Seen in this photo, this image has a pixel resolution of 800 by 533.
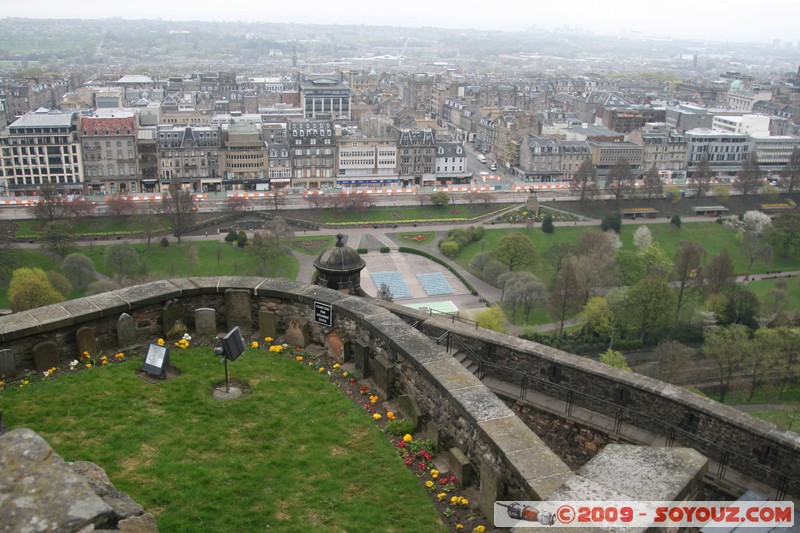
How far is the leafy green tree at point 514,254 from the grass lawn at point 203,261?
747 inches

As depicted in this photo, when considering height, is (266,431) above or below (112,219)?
above

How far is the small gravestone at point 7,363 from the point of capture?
11.1 m

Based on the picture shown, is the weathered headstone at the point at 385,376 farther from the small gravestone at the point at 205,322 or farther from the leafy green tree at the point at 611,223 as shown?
the leafy green tree at the point at 611,223

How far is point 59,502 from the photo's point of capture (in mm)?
5949

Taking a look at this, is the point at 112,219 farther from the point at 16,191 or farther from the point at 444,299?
the point at 444,299

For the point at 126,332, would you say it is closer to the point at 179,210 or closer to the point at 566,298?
the point at 566,298

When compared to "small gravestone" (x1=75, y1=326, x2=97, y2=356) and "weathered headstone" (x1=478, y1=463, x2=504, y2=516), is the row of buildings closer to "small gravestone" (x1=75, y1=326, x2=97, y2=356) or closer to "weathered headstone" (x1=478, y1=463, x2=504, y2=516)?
"small gravestone" (x1=75, y1=326, x2=97, y2=356)

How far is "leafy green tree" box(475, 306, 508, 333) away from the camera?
4788 cm

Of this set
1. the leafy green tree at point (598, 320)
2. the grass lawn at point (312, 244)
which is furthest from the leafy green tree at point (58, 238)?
the leafy green tree at point (598, 320)

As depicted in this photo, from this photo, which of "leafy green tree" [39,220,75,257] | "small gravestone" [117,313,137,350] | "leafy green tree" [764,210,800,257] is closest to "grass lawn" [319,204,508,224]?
"leafy green tree" [39,220,75,257]

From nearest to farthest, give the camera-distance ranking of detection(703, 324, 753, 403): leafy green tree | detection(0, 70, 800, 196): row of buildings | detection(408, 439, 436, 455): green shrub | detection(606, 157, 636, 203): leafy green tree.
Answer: detection(408, 439, 436, 455): green shrub
detection(703, 324, 753, 403): leafy green tree
detection(0, 70, 800, 196): row of buildings
detection(606, 157, 636, 203): leafy green tree

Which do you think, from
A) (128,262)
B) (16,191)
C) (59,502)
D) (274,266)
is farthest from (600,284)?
(16,191)

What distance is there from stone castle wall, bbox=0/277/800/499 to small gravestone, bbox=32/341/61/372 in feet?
0.47

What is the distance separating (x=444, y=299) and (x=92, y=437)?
50.7 metres
